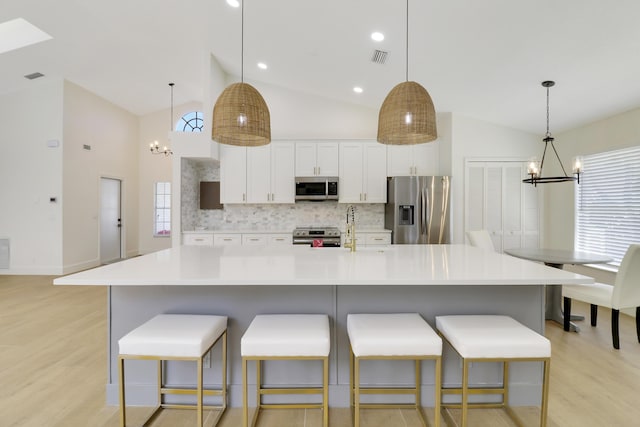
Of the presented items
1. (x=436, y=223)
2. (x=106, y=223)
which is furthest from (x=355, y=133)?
(x=106, y=223)

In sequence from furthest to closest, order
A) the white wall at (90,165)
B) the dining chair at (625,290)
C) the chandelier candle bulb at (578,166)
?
the white wall at (90,165), the chandelier candle bulb at (578,166), the dining chair at (625,290)

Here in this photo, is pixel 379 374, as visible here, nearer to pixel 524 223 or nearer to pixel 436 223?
pixel 436 223

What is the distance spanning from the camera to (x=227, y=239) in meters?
5.13

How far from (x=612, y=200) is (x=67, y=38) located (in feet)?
25.2

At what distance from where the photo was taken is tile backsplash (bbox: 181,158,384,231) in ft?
18.4

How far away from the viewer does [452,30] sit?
3072mm

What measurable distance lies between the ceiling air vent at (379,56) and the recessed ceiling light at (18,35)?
15.0 feet

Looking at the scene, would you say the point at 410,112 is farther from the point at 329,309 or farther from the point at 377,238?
the point at 377,238

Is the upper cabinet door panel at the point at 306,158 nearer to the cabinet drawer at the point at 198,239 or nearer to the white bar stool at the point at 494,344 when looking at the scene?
the cabinet drawer at the point at 198,239

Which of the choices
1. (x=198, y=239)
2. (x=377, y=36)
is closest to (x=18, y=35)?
(x=198, y=239)

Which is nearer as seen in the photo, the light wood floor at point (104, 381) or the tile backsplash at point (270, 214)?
the light wood floor at point (104, 381)

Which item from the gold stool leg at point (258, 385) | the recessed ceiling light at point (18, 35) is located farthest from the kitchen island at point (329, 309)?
the recessed ceiling light at point (18, 35)

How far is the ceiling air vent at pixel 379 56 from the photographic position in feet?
12.3

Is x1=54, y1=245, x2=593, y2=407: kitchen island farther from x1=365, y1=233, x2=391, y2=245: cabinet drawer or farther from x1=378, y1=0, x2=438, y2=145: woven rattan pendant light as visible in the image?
x1=365, y1=233, x2=391, y2=245: cabinet drawer
